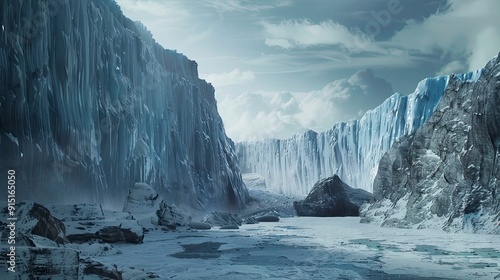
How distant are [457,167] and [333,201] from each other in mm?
24571

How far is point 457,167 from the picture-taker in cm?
2138

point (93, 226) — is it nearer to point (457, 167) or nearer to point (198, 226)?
point (198, 226)

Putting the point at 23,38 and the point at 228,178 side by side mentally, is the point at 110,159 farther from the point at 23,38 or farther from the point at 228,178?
the point at 228,178

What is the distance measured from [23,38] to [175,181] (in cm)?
2268

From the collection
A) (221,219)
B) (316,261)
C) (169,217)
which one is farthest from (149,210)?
(316,261)

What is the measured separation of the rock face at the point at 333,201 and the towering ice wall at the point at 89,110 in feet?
32.5

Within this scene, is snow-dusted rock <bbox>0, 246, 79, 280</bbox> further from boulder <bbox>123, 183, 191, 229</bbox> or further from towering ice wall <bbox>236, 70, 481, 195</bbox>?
towering ice wall <bbox>236, 70, 481, 195</bbox>

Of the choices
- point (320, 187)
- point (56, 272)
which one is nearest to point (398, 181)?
point (320, 187)

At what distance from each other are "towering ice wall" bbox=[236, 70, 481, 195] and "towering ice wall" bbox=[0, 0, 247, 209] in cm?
2697

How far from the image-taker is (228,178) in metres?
52.4

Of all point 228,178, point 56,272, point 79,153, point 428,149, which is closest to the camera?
point 56,272

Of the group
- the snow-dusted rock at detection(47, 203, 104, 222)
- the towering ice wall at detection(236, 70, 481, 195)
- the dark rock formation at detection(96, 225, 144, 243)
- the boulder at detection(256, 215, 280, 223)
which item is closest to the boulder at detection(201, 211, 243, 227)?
the boulder at detection(256, 215, 280, 223)

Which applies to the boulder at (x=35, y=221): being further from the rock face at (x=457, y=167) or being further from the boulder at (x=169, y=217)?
the rock face at (x=457, y=167)

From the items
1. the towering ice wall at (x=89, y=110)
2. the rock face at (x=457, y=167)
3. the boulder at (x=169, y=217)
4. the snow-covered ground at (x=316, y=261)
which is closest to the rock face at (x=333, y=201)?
the towering ice wall at (x=89, y=110)
